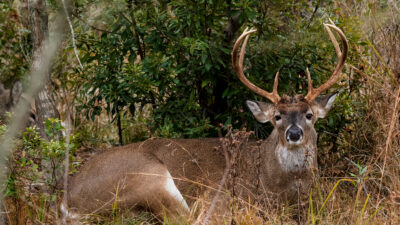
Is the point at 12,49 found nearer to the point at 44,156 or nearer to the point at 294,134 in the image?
the point at 44,156

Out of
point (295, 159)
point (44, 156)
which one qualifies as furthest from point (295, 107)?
point (44, 156)

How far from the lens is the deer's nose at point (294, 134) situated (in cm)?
453

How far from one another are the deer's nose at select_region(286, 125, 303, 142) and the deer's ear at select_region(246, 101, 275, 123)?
1.87ft

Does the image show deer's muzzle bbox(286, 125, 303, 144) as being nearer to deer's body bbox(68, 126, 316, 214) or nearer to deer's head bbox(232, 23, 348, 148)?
deer's head bbox(232, 23, 348, 148)

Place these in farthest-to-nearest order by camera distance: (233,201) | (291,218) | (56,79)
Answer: (56,79), (291,218), (233,201)

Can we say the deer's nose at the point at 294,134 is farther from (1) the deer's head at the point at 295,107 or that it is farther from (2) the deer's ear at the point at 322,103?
(2) the deer's ear at the point at 322,103

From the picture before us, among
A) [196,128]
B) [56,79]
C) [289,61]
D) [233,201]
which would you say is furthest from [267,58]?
[56,79]

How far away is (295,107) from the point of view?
478 cm

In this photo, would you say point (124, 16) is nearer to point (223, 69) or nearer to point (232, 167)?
point (223, 69)

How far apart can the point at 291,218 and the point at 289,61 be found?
1.60m

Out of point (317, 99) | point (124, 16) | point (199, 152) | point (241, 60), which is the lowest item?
point (199, 152)

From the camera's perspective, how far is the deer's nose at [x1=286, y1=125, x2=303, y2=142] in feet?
14.9

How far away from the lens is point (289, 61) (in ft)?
17.8

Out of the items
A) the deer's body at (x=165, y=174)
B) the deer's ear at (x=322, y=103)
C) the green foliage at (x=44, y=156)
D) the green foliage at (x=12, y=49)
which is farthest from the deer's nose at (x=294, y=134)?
the green foliage at (x=12, y=49)
